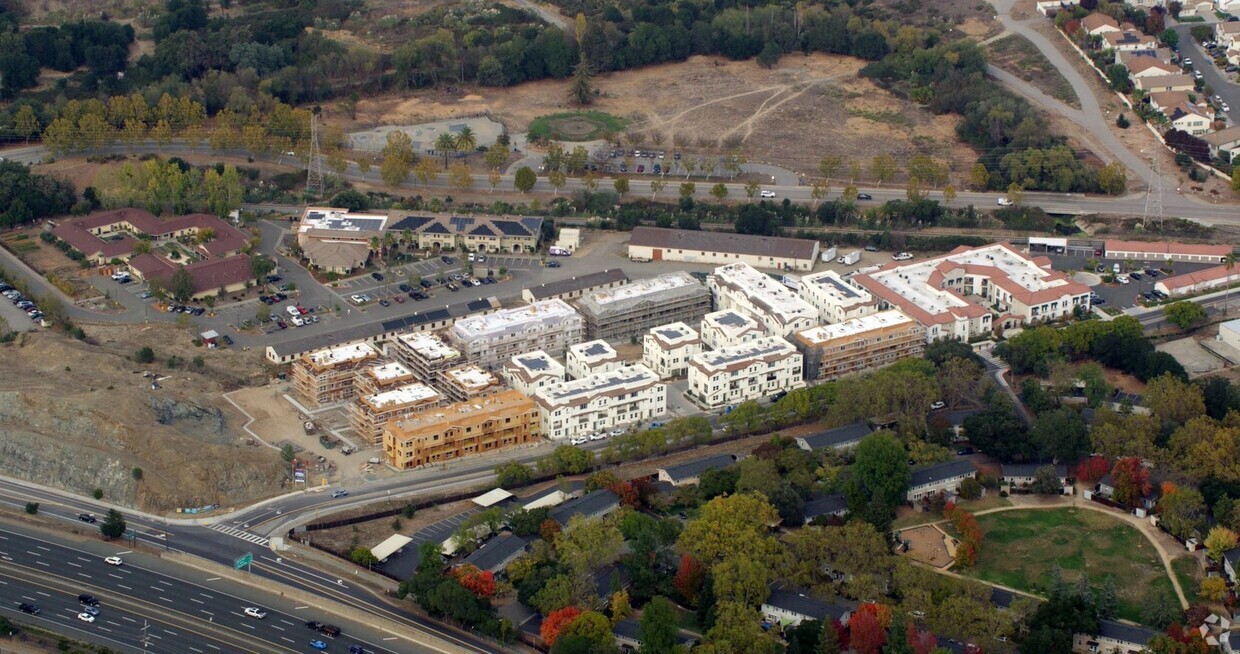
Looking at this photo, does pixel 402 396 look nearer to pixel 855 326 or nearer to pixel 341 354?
pixel 341 354

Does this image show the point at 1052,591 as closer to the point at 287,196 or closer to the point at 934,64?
the point at 287,196

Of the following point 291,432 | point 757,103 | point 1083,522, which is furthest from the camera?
point 757,103

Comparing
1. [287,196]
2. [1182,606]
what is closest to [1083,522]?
[1182,606]

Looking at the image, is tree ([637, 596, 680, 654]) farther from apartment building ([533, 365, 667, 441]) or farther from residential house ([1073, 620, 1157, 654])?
apartment building ([533, 365, 667, 441])

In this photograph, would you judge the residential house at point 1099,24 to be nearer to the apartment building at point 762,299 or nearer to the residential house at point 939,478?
the apartment building at point 762,299

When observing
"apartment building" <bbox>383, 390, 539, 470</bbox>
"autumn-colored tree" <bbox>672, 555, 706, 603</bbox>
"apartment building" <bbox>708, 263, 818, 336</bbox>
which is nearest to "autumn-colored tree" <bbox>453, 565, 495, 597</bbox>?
"autumn-colored tree" <bbox>672, 555, 706, 603</bbox>

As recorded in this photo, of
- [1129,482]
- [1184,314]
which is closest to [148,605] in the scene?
[1129,482]
